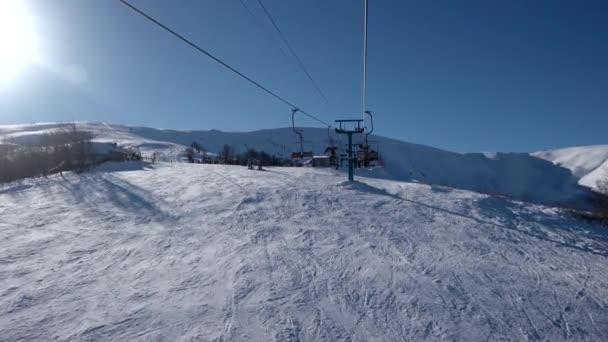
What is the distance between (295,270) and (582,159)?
162271 mm

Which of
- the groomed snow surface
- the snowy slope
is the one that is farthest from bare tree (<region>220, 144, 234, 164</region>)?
the snowy slope

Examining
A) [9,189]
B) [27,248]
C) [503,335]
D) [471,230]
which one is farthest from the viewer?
[9,189]

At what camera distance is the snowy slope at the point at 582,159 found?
→ 112062 millimetres

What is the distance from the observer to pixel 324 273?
538cm

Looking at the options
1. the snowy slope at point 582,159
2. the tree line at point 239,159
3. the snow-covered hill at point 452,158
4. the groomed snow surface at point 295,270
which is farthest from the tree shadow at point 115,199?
the snowy slope at point 582,159

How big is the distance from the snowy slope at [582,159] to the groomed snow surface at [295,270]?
415 ft

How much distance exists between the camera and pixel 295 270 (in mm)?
5461

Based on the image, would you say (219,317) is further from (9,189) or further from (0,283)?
(9,189)

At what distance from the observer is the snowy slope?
11206cm

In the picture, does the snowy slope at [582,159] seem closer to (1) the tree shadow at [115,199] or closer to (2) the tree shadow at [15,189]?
(1) the tree shadow at [115,199]

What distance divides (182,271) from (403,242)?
14.6ft

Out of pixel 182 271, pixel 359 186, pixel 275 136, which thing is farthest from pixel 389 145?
pixel 182 271

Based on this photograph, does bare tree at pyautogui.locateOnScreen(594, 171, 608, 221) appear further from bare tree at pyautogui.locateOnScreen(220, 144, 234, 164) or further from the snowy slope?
the snowy slope

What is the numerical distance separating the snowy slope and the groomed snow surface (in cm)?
12641
